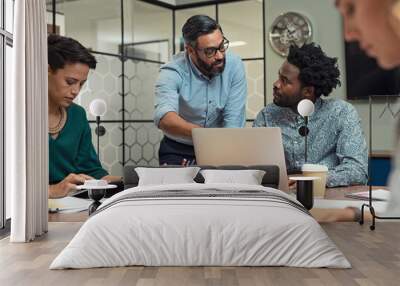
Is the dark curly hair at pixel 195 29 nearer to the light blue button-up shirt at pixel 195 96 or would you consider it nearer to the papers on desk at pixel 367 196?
the light blue button-up shirt at pixel 195 96

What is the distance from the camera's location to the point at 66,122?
179 inches

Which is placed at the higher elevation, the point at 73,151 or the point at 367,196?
the point at 73,151

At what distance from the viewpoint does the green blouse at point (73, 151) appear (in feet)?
14.3

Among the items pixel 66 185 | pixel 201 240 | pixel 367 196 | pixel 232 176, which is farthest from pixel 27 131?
pixel 367 196

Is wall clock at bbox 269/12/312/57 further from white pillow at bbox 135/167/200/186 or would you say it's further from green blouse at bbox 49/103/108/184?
white pillow at bbox 135/167/200/186

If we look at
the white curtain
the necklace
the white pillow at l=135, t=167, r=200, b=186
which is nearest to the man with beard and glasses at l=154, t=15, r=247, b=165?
the white pillow at l=135, t=167, r=200, b=186

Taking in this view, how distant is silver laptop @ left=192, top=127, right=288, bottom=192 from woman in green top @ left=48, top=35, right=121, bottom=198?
1.30 m

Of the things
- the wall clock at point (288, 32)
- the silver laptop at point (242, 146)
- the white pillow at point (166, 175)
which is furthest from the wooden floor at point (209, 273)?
the wall clock at point (288, 32)

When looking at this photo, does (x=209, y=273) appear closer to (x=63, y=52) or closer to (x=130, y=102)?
(x=63, y=52)

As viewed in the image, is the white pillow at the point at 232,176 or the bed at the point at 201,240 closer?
the bed at the point at 201,240

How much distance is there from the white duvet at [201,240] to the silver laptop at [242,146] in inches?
19.7

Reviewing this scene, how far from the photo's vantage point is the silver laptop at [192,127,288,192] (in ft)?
10.3

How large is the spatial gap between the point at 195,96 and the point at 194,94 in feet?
0.07

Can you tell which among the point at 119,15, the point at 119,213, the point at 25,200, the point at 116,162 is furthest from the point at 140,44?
the point at 119,213
